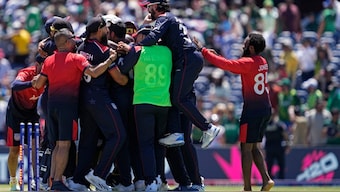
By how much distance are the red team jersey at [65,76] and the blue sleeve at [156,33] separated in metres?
0.92

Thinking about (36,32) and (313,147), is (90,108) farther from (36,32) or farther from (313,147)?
(36,32)

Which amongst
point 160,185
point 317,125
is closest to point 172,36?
point 160,185

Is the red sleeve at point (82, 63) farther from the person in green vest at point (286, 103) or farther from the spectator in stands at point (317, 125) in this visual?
the spectator in stands at point (317, 125)

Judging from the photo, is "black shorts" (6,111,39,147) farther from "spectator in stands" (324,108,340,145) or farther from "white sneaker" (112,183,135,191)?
"spectator in stands" (324,108,340,145)

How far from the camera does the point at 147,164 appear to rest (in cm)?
1597

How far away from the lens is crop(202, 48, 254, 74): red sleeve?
17.0 metres

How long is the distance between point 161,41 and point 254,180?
971 centimetres

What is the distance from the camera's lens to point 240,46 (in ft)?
99.5

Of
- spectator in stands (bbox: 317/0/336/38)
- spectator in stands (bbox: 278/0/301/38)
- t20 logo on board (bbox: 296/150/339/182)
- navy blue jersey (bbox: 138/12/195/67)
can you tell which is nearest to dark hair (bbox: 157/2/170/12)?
navy blue jersey (bbox: 138/12/195/67)

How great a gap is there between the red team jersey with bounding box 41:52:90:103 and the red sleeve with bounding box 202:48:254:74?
2.09m

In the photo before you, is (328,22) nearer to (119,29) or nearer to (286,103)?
(286,103)

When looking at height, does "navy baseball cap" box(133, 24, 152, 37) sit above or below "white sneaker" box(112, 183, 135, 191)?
above

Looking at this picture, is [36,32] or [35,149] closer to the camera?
[35,149]

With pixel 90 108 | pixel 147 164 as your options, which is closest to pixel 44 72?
Answer: pixel 90 108
